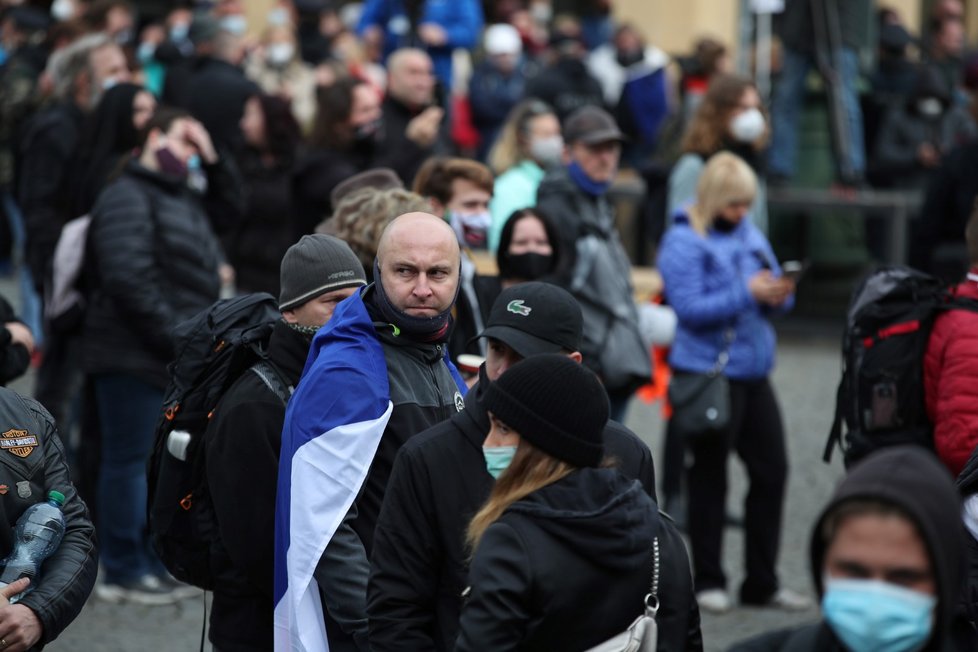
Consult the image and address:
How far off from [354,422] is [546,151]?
423 cm

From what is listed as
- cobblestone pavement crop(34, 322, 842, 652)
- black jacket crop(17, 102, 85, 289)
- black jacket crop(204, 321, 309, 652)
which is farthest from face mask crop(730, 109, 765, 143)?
black jacket crop(204, 321, 309, 652)

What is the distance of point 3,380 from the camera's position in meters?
5.43

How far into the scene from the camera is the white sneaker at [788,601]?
24.0ft

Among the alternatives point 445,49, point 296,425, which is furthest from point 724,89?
point 445,49

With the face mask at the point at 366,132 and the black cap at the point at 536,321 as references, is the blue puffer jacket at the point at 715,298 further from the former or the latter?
the black cap at the point at 536,321

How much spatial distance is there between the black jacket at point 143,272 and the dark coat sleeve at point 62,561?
2.51 meters

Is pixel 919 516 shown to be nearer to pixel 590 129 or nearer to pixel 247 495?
pixel 247 495

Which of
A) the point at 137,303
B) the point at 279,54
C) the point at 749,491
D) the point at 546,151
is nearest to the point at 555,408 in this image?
the point at 137,303

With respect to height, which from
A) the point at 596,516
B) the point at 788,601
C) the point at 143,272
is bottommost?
the point at 788,601

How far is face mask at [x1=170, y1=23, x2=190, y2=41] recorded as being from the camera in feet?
45.1

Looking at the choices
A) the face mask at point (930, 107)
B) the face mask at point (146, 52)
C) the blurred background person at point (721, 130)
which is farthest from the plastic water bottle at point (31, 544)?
the face mask at point (930, 107)

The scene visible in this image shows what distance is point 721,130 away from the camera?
328 inches

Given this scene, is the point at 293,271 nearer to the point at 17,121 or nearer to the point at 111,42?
the point at 111,42

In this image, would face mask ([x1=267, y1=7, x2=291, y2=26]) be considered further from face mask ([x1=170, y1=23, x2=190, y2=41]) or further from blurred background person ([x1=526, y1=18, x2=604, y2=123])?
blurred background person ([x1=526, y1=18, x2=604, y2=123])
